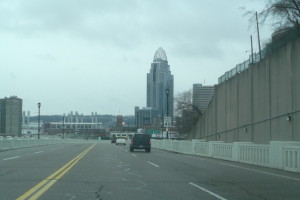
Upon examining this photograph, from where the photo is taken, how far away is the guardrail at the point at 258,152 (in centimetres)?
1806

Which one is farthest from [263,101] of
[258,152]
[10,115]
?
[10,115]

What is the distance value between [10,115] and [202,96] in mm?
46715

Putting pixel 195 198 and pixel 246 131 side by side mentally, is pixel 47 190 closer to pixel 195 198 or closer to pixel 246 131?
pixel 195 198

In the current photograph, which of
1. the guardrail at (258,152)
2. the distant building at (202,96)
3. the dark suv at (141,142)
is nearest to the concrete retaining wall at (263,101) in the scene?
the guardrail at (258,152)

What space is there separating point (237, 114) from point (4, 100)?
76481 mm

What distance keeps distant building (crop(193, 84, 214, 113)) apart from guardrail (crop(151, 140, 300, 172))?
41501 millimetres

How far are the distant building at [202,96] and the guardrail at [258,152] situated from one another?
136 feet

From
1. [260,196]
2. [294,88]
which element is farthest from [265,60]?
[260,196]

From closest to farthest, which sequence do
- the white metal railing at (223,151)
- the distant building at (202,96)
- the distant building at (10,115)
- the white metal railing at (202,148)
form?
the white metal railing at (223,151) → the white metal railing at (202,148) → the distant building at (202,96) → the distant building at (10,115)

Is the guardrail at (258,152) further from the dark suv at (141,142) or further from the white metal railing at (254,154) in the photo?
the dark suv at (141,142)

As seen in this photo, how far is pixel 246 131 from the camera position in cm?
3881

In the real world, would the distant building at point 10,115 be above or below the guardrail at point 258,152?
above

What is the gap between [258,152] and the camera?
2183 centimetres

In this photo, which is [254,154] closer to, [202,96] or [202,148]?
[202,148]
